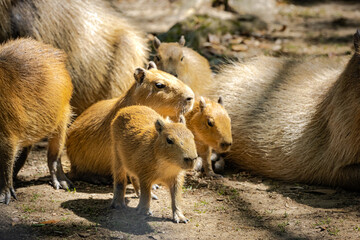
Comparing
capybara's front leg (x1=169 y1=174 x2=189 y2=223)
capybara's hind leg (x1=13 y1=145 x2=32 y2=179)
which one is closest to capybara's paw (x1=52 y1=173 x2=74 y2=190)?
capybara's hind leg (x1=13 y1=145 x2=32 y2=179)

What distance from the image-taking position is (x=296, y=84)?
5.78m

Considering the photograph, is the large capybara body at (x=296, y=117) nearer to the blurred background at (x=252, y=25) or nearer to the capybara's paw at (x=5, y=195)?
the blurred background at (x=252, y=25)

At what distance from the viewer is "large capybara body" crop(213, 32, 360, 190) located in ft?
15.9

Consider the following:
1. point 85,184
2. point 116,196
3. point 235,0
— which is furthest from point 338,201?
point 235,0

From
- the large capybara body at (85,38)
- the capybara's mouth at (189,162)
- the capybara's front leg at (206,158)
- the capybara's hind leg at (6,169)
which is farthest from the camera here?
the large capybara body at (85,38)

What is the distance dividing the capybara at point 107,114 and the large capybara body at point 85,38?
0.59m

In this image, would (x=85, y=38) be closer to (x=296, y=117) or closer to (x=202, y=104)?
(x=202, y=104)

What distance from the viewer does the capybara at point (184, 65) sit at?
5789mm

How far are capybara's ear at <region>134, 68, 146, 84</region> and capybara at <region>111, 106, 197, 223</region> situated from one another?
48cm

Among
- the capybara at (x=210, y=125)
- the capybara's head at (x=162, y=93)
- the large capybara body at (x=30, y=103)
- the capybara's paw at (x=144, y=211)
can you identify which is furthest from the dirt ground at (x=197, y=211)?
the capybara's head at (x=162, y=93)

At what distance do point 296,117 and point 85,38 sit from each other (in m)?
2.34

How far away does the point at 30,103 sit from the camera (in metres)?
4.20

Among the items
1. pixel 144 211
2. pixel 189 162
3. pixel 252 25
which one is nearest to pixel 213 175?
pixel 144 211

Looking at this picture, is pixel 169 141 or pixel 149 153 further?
pixel 149 153
